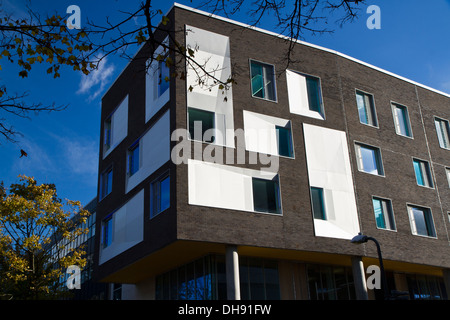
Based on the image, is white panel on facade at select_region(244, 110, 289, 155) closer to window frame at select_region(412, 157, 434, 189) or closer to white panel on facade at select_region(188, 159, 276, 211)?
white panel on facade at select_region(188, 159, 276, 211)

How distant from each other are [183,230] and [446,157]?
18.9 meters

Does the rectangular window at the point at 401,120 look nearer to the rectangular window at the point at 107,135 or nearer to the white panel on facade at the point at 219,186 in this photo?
the white panel on facade at the point at 219,186

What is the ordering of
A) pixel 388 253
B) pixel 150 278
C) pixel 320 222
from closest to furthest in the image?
pixel 320 222
pixel 388 253
pixel 150 278

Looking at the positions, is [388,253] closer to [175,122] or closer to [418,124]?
[418,124]

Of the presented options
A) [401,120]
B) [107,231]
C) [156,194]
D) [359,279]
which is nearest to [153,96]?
[156,194]

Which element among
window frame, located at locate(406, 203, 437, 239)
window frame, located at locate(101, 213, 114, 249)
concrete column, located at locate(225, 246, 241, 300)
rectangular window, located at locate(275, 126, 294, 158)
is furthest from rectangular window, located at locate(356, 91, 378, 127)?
window frame, located at locate(101, 213, 114, 249)

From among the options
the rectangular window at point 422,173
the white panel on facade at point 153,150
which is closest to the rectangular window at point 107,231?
the white panel on facade at point 153,150

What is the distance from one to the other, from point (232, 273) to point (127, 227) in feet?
21.9

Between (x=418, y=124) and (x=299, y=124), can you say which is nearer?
(x=299, y=124)

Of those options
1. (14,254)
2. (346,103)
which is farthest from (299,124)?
(14,254)

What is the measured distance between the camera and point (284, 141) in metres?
24.6

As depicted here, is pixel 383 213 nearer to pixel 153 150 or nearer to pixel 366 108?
pixel 366 108

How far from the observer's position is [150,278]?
88.8 ft

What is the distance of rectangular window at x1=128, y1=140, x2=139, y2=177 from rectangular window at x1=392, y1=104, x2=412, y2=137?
14.7m
